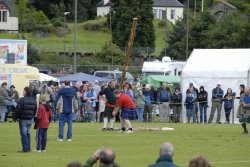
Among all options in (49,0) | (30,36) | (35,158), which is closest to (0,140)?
(35,158)

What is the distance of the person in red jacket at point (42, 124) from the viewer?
2384 cm

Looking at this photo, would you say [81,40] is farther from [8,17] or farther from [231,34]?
[231,34]

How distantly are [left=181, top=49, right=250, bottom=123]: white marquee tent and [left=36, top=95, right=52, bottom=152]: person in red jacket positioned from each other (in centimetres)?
1905

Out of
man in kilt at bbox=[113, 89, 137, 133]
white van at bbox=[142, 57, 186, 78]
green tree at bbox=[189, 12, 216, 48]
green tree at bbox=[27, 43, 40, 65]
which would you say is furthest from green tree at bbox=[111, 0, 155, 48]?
man in kilt at bbox=[113, 89, 137, 133]

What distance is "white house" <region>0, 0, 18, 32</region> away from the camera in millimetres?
119500

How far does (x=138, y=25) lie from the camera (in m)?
102

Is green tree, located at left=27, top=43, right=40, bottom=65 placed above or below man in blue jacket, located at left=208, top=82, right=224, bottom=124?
above

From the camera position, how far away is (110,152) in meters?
12.5

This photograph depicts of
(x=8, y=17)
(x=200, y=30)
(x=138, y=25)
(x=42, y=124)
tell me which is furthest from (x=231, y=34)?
(x=42, y=124)

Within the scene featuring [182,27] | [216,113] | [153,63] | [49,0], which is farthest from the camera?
[49,0]

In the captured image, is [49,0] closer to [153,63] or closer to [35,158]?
[153,63]

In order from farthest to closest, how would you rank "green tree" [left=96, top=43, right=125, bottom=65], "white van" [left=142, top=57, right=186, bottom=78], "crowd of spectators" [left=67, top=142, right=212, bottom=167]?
"green tree" [left=96, top=43, right=125, bottom=65], "white van" [left=142, top=57, right=186, bottom=78], "crowd of spectators" [left=67, top=142, right=212, bottom=167]

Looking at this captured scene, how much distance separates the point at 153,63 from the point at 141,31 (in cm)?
4104

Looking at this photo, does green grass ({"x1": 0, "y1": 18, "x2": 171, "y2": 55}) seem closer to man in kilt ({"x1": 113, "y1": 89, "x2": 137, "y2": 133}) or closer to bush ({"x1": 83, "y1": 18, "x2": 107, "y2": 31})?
bush ({"x1": 83, "y1": 18, "x2": 107, "y2": 31})
